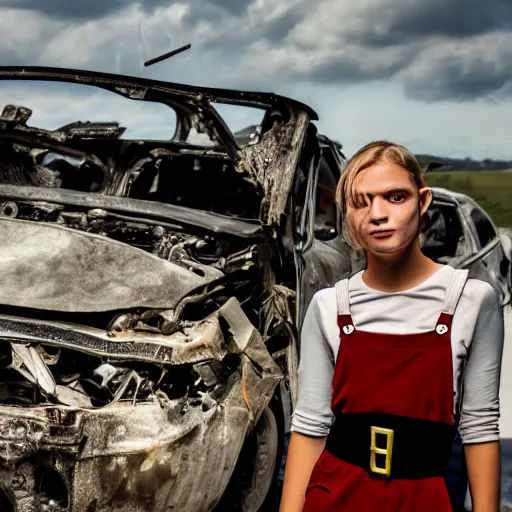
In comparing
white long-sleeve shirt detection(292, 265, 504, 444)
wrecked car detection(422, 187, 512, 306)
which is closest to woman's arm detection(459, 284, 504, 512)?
white long-sleeve shirt detection(292, 265, 504, 444)

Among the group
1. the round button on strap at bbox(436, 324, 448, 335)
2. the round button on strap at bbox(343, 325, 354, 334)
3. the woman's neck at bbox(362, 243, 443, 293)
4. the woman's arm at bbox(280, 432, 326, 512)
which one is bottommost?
the woman's arm at bbox(280, 432, 326, 512)

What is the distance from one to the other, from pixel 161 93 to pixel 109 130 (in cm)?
46

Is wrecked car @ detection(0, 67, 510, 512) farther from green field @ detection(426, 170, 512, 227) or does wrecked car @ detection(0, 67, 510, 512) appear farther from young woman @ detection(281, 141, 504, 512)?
green field @ detection(426, 170, 512, 227)

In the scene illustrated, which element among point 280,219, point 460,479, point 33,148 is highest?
point 33,148

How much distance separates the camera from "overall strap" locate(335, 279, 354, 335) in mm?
1500

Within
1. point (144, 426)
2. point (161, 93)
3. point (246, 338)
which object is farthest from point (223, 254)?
point (144, 426)

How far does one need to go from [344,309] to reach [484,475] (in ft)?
1.24

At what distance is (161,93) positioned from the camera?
4301 millimetres

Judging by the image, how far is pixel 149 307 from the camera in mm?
3439

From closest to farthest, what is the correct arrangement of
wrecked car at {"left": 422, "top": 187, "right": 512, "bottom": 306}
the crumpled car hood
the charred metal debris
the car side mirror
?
the charred metal debris, the crumpled car hood, the car side mirror, wrecked car at {"left": 422, "top": 187, "right": 512, "bottom": 306}

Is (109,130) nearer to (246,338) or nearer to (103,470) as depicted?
(246,338)

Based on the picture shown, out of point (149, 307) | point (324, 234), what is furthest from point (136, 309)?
point (324, 234)

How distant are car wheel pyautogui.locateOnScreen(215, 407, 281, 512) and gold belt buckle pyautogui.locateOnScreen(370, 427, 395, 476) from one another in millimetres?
2326

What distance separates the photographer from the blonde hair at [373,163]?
1524 millimetres
